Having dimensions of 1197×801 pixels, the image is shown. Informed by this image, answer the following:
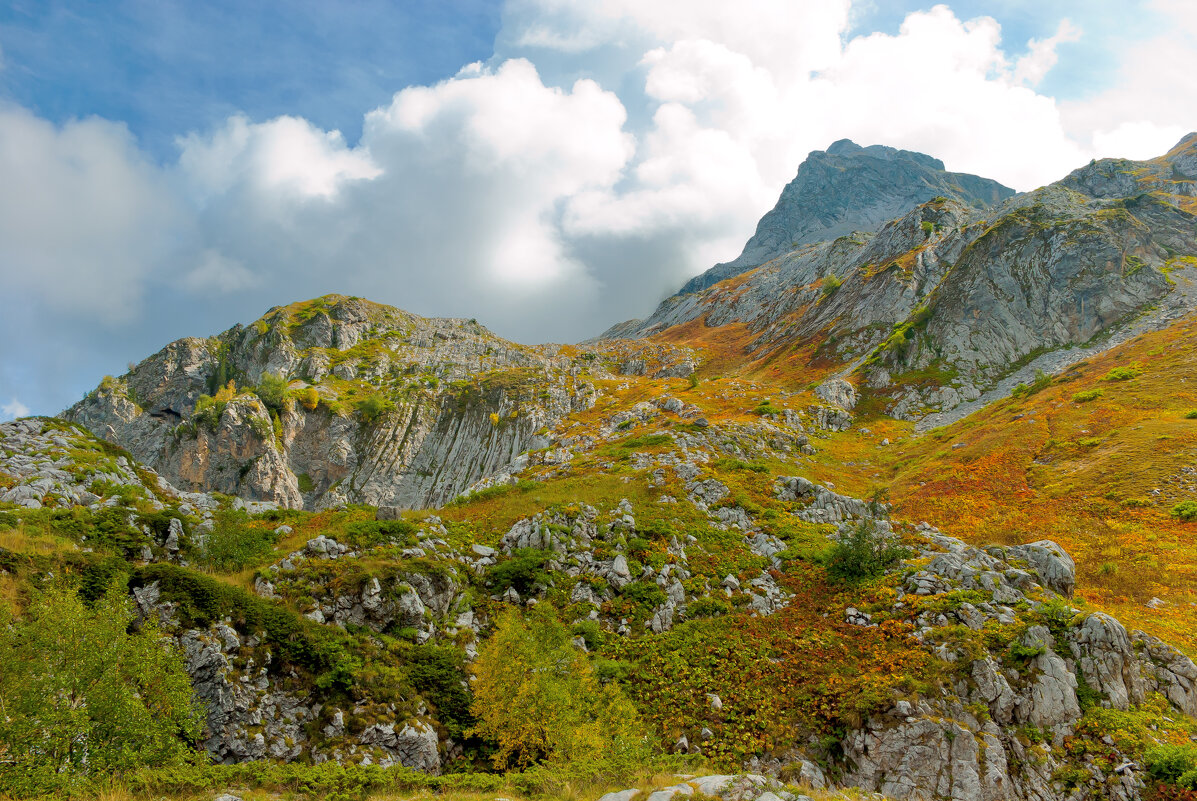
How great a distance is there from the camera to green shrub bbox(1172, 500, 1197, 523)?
96.1 ft

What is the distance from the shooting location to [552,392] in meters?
92.4

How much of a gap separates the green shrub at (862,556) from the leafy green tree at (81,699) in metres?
28.0

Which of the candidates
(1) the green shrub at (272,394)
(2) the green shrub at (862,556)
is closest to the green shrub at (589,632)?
(2) the green shrub at (862,556)

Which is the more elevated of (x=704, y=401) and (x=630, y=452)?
(x=704, y=401)

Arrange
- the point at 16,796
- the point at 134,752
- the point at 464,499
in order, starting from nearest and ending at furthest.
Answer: the point at 16,796 < the point at 134,752 < the point at 464,499

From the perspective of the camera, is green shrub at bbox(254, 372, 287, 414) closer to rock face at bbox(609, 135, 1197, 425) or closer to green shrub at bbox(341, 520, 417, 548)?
green shrub at bbox(341, 520, 417, 548)

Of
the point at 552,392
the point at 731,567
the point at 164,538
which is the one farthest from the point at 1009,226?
the point at 164,538

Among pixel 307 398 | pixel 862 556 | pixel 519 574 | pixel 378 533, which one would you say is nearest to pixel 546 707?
pixel 519 574

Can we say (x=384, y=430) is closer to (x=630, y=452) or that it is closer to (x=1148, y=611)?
(x=630, y=452)

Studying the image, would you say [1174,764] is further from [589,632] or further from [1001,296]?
[1001,296]

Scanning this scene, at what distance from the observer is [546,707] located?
1770cm

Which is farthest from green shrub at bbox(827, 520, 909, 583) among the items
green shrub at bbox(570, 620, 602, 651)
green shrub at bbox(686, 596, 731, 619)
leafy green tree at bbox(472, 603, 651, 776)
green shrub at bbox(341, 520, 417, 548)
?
green shrub at bbox(341, 520, 417, 548)

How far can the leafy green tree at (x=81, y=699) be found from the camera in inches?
434

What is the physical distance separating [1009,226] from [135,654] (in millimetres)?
119821
